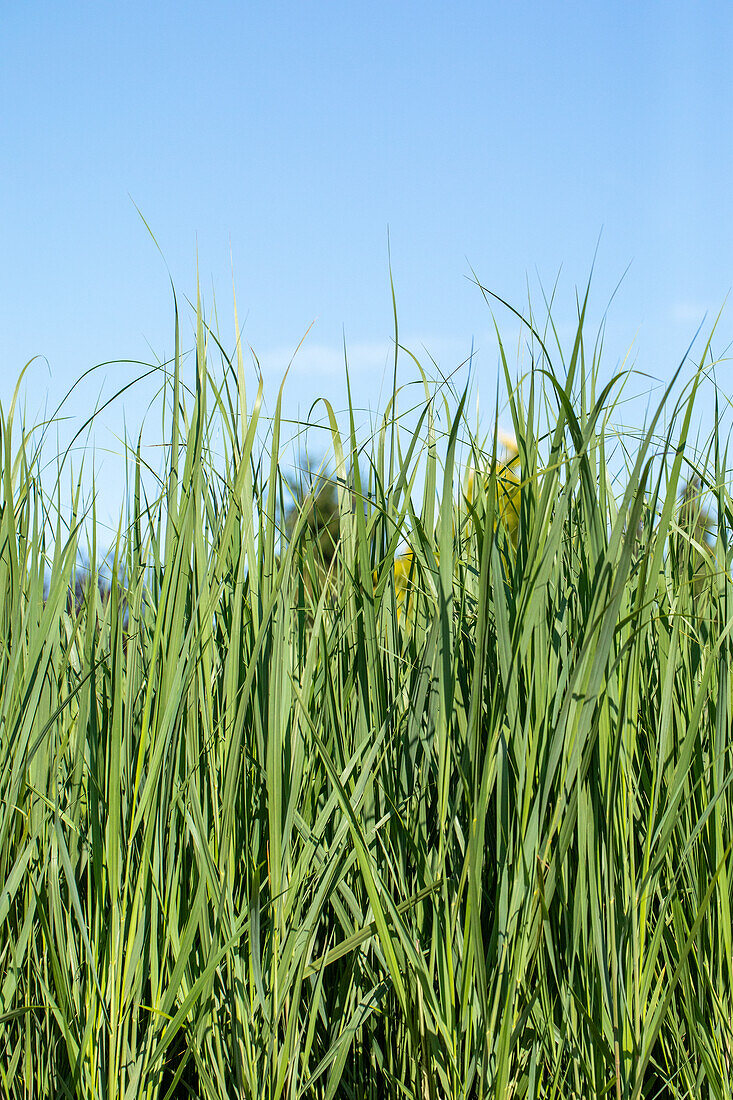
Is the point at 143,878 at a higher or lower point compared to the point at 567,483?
lower

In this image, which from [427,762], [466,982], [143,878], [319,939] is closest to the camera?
[466,982]

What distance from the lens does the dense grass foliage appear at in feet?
3.50

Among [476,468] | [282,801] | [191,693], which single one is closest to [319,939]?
[282,801]

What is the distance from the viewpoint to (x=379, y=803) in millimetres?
A: 1284

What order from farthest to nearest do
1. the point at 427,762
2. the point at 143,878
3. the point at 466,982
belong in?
1. the point at 427,762
2. the point at 143,878
3. the point at 466,982

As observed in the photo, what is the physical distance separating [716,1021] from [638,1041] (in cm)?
20

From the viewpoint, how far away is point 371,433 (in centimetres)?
134

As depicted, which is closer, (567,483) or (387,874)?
(567,483)

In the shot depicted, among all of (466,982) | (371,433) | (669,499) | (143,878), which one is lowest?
(466,982)

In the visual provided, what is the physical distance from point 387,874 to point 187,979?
0.33 metres

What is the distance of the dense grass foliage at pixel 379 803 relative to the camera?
1067mm

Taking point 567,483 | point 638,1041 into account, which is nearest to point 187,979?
point 638,1041

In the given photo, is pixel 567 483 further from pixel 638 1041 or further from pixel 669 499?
pixel 638 1041

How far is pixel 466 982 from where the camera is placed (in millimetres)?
1032
